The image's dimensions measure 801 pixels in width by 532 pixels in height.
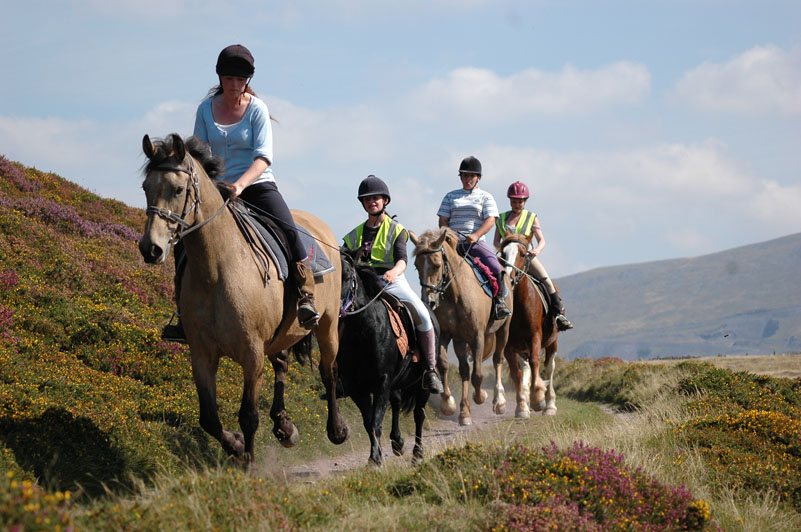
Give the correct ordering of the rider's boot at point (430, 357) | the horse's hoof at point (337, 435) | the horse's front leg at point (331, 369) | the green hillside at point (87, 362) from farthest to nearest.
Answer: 1. the rider's boot at point (430, 357)
2. the horse's hoof at point (337, 435)
3. the horse's front leg at point (331, 369)
4. the green hillside at point (87, 362)

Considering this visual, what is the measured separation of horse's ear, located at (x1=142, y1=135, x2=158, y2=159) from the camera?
20.8 ft

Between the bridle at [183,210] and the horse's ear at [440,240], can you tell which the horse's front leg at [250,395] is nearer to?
the bridle at [183,210]

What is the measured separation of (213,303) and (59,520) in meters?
3.08

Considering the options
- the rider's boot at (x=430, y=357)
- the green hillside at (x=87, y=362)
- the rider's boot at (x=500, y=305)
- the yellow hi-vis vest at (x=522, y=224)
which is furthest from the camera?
the yellow hi-vis vest at (x=522, y=224)

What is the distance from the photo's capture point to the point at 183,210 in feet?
21.4

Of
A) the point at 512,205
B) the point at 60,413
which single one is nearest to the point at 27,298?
the point at 60,413

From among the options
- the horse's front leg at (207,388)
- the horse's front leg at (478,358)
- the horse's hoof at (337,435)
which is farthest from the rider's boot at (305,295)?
the horse's front leg at (478,358)

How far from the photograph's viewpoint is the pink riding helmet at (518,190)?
15.4m

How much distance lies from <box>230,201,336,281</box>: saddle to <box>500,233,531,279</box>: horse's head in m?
6.31

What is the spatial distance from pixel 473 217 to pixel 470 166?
897mm

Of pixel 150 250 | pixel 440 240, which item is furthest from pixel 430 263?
pixel 150 250

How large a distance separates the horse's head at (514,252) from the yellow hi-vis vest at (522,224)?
0.33 m

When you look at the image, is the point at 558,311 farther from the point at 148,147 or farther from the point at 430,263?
the point at 148,147

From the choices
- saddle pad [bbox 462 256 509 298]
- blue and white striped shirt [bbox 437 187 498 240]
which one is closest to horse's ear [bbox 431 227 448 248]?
saddle pad [bbox 462 256 509 298]
